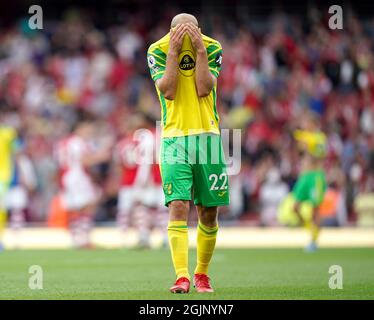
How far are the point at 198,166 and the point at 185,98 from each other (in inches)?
25.7

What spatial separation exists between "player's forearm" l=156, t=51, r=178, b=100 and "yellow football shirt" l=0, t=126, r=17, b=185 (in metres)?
9.30

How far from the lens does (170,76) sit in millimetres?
9195

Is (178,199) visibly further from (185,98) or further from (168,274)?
(168,274)

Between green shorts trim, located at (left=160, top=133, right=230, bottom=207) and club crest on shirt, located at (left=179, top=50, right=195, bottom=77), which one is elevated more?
club crest on shirt, located at (left=179, top=50, right=195, bottom=77)

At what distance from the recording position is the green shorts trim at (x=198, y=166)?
9.26 meters

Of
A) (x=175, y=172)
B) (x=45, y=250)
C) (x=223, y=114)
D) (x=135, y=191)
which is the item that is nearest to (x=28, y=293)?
(x=175, y=172)

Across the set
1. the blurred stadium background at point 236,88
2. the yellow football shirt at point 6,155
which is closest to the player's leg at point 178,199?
the yellow football shirt at point 6,155

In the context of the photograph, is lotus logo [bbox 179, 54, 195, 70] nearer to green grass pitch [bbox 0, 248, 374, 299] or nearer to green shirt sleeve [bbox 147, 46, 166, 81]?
green shirt sleeve [bbox 147, 46, 166, 81]

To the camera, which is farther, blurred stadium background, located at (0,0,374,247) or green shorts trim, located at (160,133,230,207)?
blurred stadium background, located at (0,0,374,247)

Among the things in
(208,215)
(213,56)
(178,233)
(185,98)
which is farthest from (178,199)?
(213,56)

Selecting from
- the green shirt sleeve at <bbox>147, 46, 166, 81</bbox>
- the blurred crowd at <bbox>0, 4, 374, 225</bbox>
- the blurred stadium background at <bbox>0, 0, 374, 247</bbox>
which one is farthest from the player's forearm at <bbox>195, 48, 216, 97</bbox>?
the blurred crowd at <bbox>0, 4, 374, 225</bbox>

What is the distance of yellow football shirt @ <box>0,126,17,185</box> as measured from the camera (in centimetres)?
1803

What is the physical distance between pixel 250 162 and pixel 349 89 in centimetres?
355

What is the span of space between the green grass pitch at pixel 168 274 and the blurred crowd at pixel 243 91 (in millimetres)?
A: 7618
